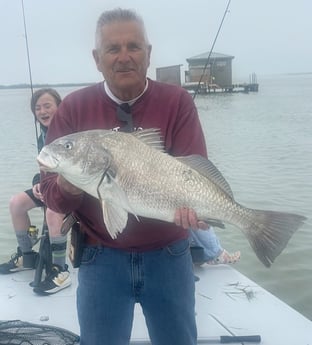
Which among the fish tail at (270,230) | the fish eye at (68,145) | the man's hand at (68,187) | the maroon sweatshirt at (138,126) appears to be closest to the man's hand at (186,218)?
the maroon sweatshirt at (138,126)

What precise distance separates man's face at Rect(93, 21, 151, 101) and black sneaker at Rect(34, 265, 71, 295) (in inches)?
94.2

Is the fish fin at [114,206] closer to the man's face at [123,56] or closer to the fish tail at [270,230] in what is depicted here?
the man's face at [123,56]

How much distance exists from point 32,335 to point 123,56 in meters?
1.97

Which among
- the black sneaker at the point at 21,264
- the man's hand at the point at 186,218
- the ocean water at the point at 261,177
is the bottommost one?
the ocean water at the point at 261,177

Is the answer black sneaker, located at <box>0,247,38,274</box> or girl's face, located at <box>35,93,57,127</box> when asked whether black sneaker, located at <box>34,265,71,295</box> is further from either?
girl's face, located at <box>35,93,57,127</box>

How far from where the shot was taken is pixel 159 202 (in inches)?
102

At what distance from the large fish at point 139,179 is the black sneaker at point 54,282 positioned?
208 centimetres

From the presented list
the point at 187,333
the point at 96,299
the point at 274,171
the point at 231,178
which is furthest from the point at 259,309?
the point at 274,171

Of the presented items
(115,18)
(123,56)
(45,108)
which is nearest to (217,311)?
(123,56)

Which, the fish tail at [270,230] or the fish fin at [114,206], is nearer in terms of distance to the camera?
the fish fin at [114,206]

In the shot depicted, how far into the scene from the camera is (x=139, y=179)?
259cm

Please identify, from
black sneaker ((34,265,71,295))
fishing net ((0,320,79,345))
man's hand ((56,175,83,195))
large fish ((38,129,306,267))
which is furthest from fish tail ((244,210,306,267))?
black sneaker ((34,265,71,295))

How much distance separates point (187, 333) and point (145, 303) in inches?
11.7

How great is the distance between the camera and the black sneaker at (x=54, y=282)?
438 centimetres
